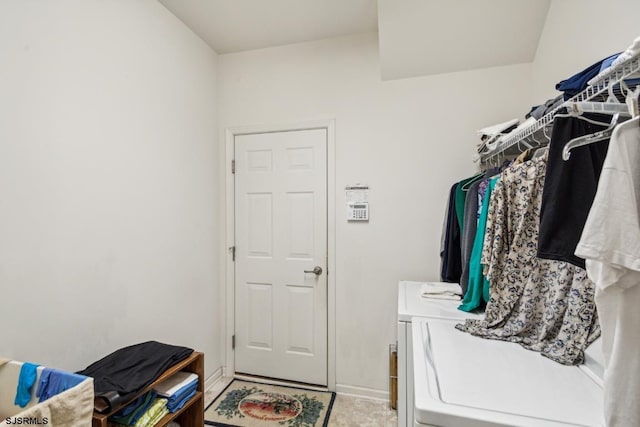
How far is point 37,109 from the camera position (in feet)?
4.19

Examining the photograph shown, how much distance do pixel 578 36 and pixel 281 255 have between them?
217 centimetres

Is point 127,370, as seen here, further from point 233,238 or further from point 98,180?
point 233,238

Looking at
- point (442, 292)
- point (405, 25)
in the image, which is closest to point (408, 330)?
point (442, 292)

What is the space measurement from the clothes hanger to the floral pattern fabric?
40 cm

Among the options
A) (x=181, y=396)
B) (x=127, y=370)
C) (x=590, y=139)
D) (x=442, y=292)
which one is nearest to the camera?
(x=590, y=139)

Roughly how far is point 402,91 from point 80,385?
91.9 inches

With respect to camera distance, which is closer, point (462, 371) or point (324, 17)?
point (462, 371)

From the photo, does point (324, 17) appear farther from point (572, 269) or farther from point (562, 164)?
point (572, 269)

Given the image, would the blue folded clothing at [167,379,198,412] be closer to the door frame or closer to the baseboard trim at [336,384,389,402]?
the door frame

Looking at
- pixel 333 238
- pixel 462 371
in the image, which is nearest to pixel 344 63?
pixel 333 238

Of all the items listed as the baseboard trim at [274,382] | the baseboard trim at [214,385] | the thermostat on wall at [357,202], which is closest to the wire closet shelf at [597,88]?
the thermostat on wall at [357,202]

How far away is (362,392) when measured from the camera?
2.28 m

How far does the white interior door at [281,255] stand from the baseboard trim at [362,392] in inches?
5.7

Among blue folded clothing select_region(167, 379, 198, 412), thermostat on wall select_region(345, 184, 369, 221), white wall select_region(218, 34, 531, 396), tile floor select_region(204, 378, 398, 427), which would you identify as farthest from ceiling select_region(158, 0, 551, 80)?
tile floor select_region(204, 378, 398, 427)
